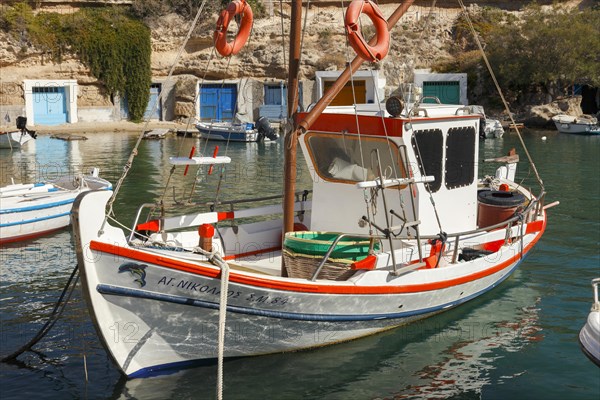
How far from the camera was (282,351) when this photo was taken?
10.9 m

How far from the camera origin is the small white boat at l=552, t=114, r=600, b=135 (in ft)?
151

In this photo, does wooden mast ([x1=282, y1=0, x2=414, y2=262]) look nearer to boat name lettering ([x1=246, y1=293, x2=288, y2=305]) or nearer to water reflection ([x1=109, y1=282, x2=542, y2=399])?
boat name lettering ([x1=246, y1=293, x2=288, y2=305])

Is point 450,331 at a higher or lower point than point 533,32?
lower

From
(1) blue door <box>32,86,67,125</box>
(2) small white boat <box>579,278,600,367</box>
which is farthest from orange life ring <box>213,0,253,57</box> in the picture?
(1) blue door <box>32,86,67,125</box>

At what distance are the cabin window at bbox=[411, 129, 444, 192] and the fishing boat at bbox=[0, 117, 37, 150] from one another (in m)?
28.5

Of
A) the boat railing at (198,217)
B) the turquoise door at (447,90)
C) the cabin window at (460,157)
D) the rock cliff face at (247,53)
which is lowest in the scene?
→ the boat railing at (198,217)

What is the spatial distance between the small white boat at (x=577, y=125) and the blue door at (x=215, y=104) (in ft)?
67.8

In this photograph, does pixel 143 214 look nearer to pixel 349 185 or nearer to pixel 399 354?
pixel 349 185

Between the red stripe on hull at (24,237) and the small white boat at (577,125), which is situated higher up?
the small white boat at (577,125)

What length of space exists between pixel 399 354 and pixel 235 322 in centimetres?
269

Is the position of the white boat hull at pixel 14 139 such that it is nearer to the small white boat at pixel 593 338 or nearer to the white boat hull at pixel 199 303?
the white boat hull at pixel 199 303

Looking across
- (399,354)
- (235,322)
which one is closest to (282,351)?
(235,322)

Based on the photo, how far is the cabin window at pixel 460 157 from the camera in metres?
12.9

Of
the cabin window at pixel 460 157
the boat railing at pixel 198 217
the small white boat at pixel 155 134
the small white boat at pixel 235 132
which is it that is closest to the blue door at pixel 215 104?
the small white boat at pixel 235 132
